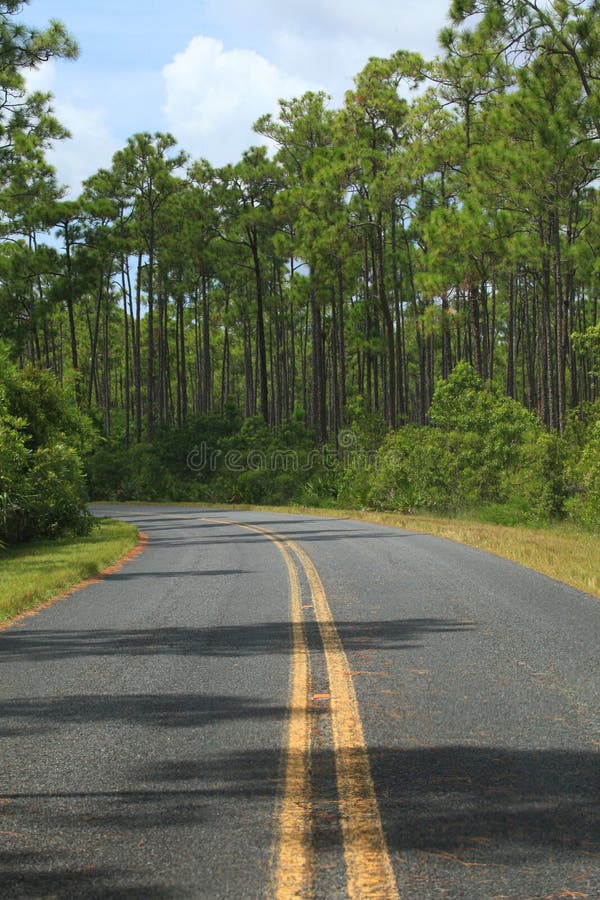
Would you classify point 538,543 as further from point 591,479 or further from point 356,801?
point 356,801

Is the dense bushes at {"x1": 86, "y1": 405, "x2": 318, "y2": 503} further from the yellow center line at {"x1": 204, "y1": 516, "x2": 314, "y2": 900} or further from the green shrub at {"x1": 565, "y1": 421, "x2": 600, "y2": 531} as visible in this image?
the yellow center line at {"x1": 204, "y1": 516, "x2": 314, "y2": 900}

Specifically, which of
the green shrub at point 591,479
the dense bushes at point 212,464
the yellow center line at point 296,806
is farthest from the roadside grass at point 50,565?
the dense bushes at point 212,464

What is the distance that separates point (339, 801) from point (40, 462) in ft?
58.1

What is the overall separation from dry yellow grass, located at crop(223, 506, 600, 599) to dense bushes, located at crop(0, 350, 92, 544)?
9.19 meters

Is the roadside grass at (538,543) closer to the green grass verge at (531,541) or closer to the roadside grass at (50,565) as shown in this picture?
the green grass verge at (531,541)

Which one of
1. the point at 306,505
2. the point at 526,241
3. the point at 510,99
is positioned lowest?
the point at 306,505

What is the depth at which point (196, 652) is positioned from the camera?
27.8ft

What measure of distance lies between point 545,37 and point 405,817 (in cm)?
2450

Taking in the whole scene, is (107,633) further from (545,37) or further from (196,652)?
(545,37)

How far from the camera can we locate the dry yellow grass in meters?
14.0

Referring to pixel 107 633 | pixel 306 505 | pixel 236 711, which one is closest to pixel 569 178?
pixel 306 505

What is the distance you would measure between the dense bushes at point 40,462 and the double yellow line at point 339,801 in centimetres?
1288

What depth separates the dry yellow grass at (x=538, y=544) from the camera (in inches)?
550

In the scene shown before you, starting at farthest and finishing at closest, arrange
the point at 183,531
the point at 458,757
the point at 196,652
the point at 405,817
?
1. the point at 183,531
2. the point at 196,652
3. the point at 458,757
4. the point at 405,817
